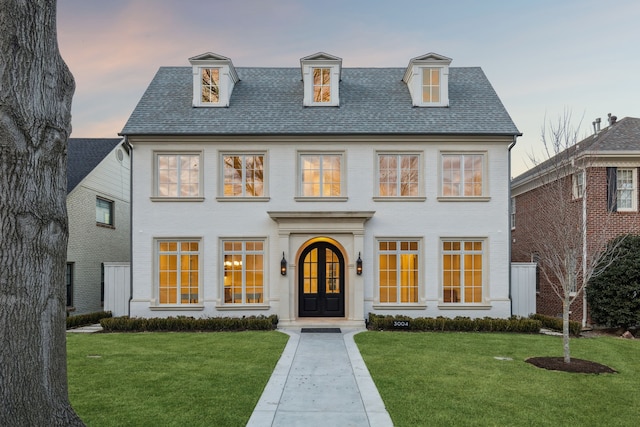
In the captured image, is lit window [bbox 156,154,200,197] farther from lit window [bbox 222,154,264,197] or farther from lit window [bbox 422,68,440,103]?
lit window [bbox 422,68,440,103]

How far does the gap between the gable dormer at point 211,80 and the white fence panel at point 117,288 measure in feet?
20.8

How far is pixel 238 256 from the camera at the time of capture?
14.8 metres

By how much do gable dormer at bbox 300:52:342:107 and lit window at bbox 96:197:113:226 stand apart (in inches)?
403

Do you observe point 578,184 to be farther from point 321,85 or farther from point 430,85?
point 321,85

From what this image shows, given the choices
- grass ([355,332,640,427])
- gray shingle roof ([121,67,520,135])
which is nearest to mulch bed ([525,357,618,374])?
grass ([355,332,640,427])

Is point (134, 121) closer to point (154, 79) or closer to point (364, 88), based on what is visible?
point (154, 79)

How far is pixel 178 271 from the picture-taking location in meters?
14.8

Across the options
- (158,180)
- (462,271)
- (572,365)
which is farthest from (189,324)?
(572,365)

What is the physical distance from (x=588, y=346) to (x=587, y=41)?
15.7 meters

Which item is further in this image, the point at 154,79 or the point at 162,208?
the point at 154,79

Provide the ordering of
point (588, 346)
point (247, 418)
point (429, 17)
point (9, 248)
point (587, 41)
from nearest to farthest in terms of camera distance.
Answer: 1. point (9, 248)
2. point (247, 418)
3. point (588, 346)
4. point (429, 17)
5. point (587, 41)

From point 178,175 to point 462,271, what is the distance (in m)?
10.2

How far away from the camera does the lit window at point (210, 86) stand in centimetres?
1584

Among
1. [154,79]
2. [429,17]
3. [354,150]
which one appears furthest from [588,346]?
[154,79]
